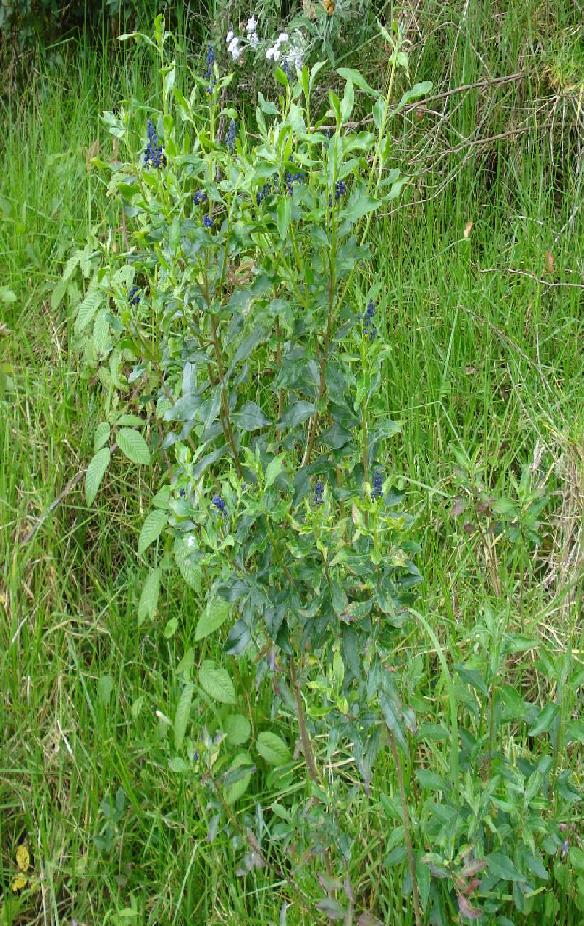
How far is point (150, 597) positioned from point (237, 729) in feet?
1.24

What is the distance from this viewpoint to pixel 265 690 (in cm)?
240

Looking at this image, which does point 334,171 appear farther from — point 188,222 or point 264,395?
point 264,395

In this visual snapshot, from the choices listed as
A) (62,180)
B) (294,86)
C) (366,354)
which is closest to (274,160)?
(294,86)

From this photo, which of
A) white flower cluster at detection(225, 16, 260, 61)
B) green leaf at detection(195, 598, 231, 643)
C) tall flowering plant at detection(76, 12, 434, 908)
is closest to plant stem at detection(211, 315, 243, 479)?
tall flowering plant at detection(76, 12, 434, 908)

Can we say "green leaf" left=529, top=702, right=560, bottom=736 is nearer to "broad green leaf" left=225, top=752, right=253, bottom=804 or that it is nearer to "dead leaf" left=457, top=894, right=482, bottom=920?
"dead leaf" left=457, top=894, right=482, bottom=920

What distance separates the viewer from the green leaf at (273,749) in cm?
221

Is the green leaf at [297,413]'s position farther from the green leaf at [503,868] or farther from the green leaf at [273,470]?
the green leaf at [503,868]

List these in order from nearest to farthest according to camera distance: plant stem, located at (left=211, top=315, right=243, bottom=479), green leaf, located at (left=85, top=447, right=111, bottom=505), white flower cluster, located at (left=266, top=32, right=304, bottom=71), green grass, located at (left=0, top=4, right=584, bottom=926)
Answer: plant stem, located at (left=211, top=315, right=243, bottom=479) → green grass, located at (left=0, top=4, right=584, bottom=926) → green leaf, located at (left=85, top=447, right=111, bottom=505) → white flower cluster, located at (left=266, top=32, right=304, bottom=71)

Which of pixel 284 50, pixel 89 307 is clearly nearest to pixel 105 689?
pixel 89 307

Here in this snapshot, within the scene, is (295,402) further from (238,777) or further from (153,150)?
(238,777)

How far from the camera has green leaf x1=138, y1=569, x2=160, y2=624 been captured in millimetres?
2428

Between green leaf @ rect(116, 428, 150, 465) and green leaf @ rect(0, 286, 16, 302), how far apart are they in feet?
2.86

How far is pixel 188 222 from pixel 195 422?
36 cm

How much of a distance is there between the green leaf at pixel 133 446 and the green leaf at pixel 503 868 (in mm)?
1273
